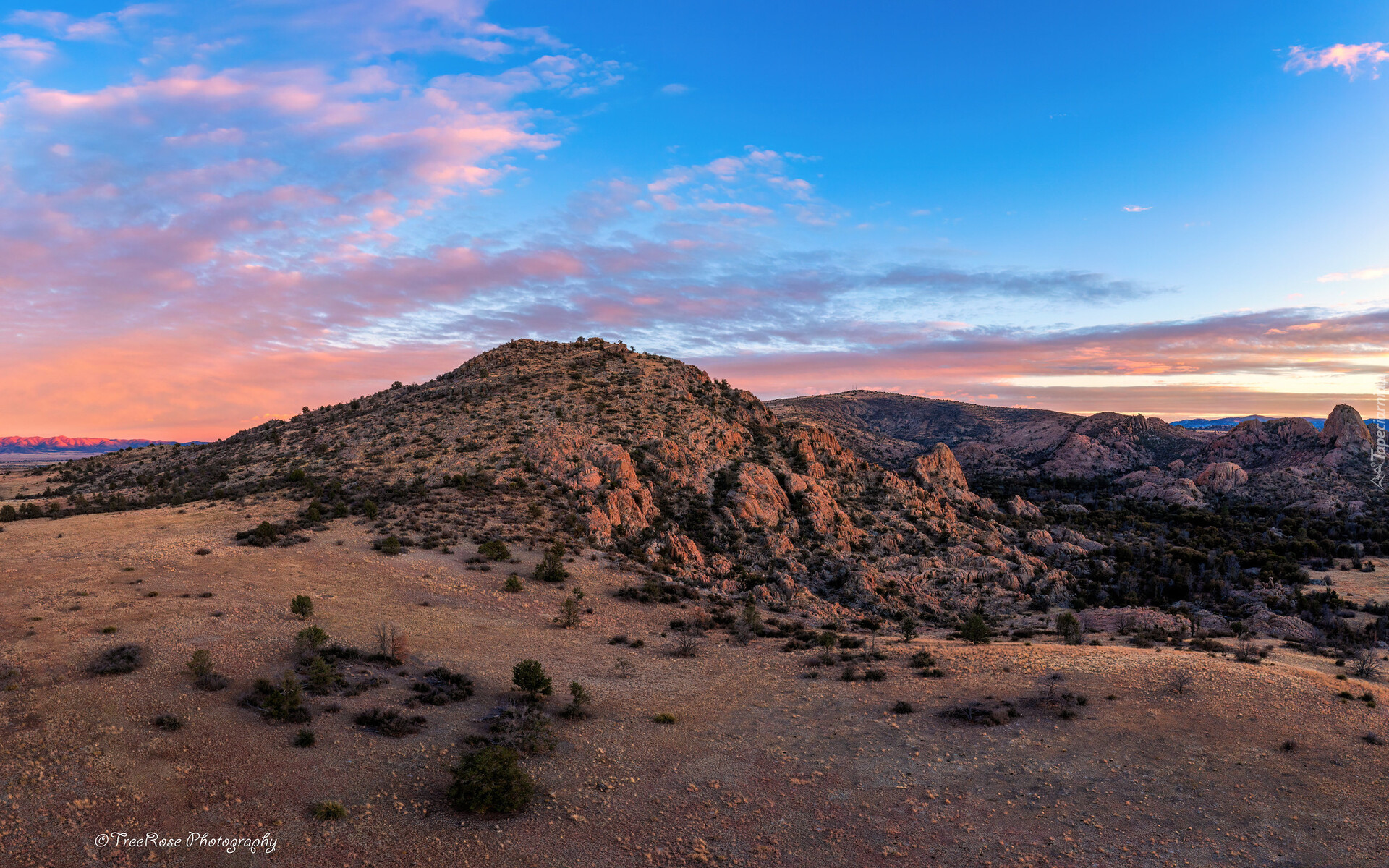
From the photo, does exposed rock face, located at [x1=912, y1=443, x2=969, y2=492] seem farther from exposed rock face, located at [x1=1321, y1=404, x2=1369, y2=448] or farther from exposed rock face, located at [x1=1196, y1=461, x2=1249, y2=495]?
exposed rock face, located at [x1=1321, y1=404, x2=1369, y2=448]

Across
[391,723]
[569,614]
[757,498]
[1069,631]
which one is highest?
[757,498]

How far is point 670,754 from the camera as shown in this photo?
17844 millimetres

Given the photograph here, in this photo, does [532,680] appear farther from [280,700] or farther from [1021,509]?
[1021,509]

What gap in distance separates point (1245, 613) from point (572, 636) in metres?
48.4

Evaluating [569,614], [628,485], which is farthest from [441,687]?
[628,485]

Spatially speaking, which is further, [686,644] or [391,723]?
[686,644]

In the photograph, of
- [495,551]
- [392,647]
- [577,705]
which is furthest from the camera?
[495,551]

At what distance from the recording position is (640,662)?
2575cm

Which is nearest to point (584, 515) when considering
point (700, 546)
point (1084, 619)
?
point (700, 546)

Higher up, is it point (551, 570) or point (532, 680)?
point (551, 570)

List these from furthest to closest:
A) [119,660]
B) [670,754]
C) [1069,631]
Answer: [1069,631], [119,660], [670,754]

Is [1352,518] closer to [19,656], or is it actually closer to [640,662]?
[640,662]

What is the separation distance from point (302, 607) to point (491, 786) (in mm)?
15820

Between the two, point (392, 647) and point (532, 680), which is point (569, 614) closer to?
point (392, 647)
